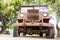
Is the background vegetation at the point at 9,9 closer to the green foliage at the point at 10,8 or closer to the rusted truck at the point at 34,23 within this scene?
the green foliage at the point at 10,8

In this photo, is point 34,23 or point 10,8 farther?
point 10,8

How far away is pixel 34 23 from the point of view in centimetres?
1391

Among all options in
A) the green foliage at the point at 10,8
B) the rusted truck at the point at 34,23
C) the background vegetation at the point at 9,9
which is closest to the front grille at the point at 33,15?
the rusted truck at the point at 34,23

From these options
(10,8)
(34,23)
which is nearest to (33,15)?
(34,23)

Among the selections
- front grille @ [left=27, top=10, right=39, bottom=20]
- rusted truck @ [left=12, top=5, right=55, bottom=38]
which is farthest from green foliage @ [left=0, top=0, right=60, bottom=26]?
front grille @ [left=27, top=10, right=39, bottom=20]

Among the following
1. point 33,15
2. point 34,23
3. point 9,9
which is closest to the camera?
point 34,23

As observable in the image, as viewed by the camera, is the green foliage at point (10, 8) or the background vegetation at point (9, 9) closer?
the background vegetation at point (9, 9)

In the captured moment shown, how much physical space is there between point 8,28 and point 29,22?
22.4 ft

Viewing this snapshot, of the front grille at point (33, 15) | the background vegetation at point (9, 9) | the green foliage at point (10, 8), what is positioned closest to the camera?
the front grille at point (33, 15)

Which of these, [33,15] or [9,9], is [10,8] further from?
[33,15]

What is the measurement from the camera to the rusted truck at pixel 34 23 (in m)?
13.9

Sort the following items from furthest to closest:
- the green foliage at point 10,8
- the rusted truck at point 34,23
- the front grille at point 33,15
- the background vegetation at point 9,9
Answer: the green foliage at point 10,8
the background vegetation at point 9,9
the front grille at point 33,15
the rusted truck at point 34,23

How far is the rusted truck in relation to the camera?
13.9 m

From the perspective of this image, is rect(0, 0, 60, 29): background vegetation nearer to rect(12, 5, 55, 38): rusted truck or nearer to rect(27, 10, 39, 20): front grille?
rect(12, 5, 55, 38): rusted truck
